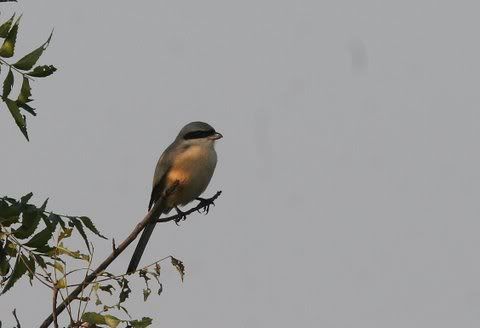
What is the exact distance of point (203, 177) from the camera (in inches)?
313

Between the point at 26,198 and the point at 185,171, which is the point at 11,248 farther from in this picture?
the point at 185,171

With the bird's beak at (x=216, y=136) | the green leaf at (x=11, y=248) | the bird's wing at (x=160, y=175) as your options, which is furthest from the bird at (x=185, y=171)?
the green leaf at (x=11, y=248)

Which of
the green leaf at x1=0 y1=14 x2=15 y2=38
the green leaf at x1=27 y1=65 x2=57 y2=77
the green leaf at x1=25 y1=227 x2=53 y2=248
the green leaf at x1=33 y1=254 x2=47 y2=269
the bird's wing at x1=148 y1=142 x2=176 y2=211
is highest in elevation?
the green leaf at x1=0 y1=14 x2=15 y2=38

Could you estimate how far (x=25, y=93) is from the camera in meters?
3.68

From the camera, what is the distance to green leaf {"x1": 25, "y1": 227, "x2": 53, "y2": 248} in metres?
3.60

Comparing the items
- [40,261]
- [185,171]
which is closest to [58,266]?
[40,261]

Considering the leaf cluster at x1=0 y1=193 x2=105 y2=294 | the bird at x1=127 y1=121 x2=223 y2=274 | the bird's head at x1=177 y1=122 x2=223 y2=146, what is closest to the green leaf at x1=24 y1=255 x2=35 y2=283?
the leaf cluster at x1=0 y1=193 x2=105 y2=294

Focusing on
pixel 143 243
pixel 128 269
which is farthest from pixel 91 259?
pixel 143 243

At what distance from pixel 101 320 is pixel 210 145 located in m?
5.25

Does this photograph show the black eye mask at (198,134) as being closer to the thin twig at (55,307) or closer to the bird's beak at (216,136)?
the bird's beak at (216,136)

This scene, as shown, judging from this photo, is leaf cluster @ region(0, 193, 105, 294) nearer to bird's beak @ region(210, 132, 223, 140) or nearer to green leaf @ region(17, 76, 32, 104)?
green leaf @ region(17, 76, 32, 104)

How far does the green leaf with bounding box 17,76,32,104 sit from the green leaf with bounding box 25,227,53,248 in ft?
1.79

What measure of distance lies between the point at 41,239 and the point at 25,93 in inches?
24.4

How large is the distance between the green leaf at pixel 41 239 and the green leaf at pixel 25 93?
546 millimetres
